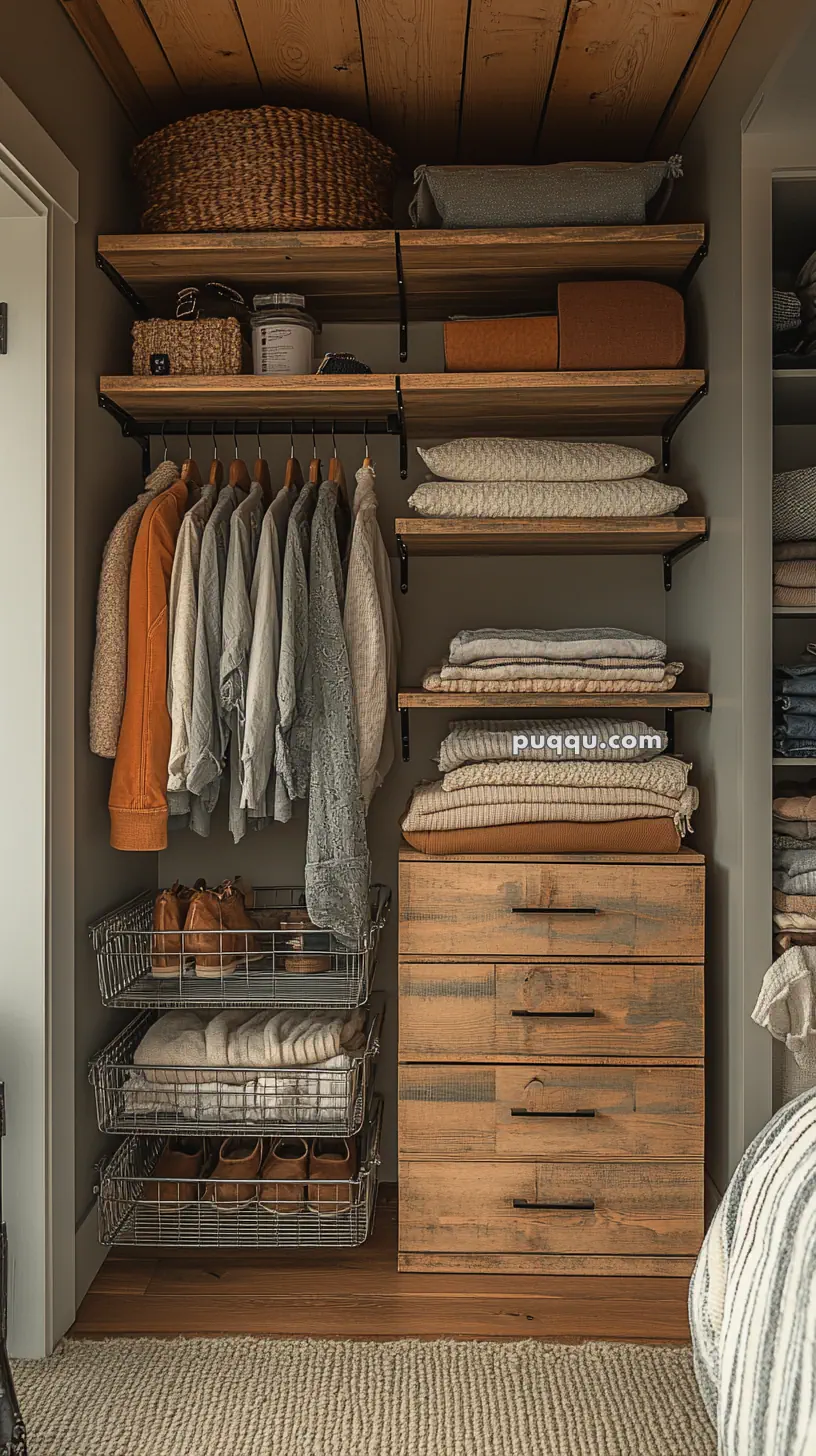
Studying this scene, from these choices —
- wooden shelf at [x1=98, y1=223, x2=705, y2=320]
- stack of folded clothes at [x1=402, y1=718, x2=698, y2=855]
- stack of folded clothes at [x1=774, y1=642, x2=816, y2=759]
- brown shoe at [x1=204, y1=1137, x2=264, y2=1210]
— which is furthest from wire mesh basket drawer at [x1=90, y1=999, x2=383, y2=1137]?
wooden shelf at [x1=98, y1=223, x2=705, y2=320]

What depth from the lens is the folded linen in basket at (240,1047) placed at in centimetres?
232

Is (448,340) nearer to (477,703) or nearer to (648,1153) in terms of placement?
(477,703)

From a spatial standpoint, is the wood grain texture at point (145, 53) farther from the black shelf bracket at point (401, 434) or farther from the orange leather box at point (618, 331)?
the orange leather box at point (618, 331)

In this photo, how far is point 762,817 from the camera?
2115 mm

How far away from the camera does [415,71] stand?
7.49 ft

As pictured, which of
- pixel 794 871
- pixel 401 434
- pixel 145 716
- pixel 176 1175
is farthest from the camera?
pixel 401 434

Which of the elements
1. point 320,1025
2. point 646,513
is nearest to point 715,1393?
point 320,1025

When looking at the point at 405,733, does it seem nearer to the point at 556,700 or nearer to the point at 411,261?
the point at 556,700

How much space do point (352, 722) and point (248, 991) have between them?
592 mm

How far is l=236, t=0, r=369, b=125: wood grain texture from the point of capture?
2.08 metres

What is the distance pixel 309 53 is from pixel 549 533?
3.44 ft

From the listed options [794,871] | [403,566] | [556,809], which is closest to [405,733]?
[403,566]

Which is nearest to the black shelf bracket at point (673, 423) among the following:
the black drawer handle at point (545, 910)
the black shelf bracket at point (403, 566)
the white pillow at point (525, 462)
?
the white pillow at point (525, 462)

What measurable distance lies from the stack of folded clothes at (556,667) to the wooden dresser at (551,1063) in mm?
351
